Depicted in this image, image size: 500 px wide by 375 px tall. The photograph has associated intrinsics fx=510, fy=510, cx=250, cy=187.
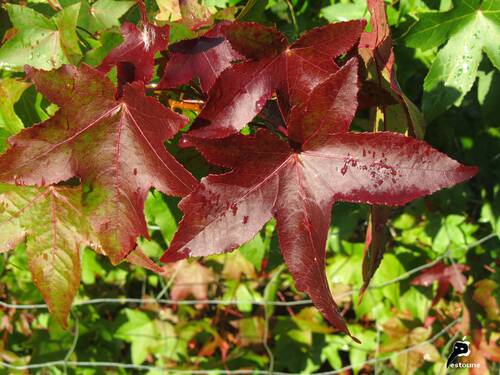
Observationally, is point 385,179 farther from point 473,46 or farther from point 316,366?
point 316,366

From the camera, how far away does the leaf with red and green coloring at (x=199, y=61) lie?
687 mm

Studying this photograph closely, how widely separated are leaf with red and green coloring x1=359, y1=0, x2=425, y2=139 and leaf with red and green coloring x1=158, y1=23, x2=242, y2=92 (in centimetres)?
20

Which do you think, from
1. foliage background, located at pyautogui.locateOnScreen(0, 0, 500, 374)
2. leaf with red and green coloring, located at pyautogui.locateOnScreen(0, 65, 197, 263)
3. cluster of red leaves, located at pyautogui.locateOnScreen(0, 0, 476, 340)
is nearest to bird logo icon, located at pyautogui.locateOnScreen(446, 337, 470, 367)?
foliage background, located at pyautogui.locateOnScreen(0, 0, 500, 374)

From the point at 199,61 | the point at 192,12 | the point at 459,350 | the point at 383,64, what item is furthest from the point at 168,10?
the point at 459,350

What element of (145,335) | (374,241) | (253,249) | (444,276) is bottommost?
(145,335)

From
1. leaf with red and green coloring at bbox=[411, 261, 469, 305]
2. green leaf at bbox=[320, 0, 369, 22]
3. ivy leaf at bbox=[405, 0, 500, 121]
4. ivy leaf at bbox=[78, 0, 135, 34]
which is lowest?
leaf with red and green coloring at bbox=[411, 261, 469, 305]

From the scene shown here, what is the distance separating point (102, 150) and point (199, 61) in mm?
178

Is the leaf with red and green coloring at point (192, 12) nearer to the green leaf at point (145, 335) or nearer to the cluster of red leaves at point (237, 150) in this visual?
the cluster of red leaves at point (237, 150)

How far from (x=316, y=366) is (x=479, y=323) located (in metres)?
0.64

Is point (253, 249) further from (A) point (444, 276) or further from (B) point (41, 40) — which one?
(A) point (444, 276)

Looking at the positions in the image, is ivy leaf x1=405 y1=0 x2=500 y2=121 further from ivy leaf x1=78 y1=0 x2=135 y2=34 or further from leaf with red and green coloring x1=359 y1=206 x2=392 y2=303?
ivy leaf x1=78 y1=0 x2=135 y2=34

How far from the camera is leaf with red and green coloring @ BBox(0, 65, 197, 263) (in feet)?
2.15

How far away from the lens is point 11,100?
2.80ft

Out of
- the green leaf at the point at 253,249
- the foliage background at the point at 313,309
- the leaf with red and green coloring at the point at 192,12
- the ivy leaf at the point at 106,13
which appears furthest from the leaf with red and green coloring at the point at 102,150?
the foliage background at the point at 313,309
